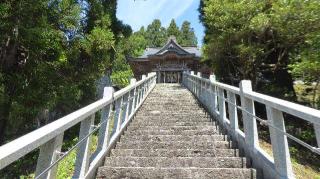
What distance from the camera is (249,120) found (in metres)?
4.98

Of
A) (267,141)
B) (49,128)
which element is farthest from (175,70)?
(49,128)

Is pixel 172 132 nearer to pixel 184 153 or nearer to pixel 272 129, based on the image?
pixel 184 153

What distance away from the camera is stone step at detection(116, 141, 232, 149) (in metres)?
6.01

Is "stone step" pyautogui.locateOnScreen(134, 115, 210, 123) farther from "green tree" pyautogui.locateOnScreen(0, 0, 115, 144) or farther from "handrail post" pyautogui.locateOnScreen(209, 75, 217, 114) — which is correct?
"green tree" pyautogui.locateOnScreen(0, 0, 115, 144)

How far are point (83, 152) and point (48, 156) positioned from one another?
4.07ft

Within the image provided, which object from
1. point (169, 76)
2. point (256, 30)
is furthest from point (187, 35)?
point (256, 30)

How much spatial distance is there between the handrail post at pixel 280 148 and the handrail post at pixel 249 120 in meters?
0.95

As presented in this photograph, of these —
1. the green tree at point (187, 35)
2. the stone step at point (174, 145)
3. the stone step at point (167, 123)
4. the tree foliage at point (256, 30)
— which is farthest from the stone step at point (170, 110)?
the green tree at point (187, 35)

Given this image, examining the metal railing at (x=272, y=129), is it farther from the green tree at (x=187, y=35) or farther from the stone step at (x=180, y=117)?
the green tree at (x=187, y=35)

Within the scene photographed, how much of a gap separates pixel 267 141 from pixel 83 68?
7863 millimetres

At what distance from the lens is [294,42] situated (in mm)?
15094

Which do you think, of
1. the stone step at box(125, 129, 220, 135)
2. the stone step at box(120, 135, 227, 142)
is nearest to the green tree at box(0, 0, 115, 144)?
the stone step at box(125, 129, 220, 135)

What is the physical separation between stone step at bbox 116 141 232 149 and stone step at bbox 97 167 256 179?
1.47m

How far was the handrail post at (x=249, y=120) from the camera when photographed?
4.90 m
